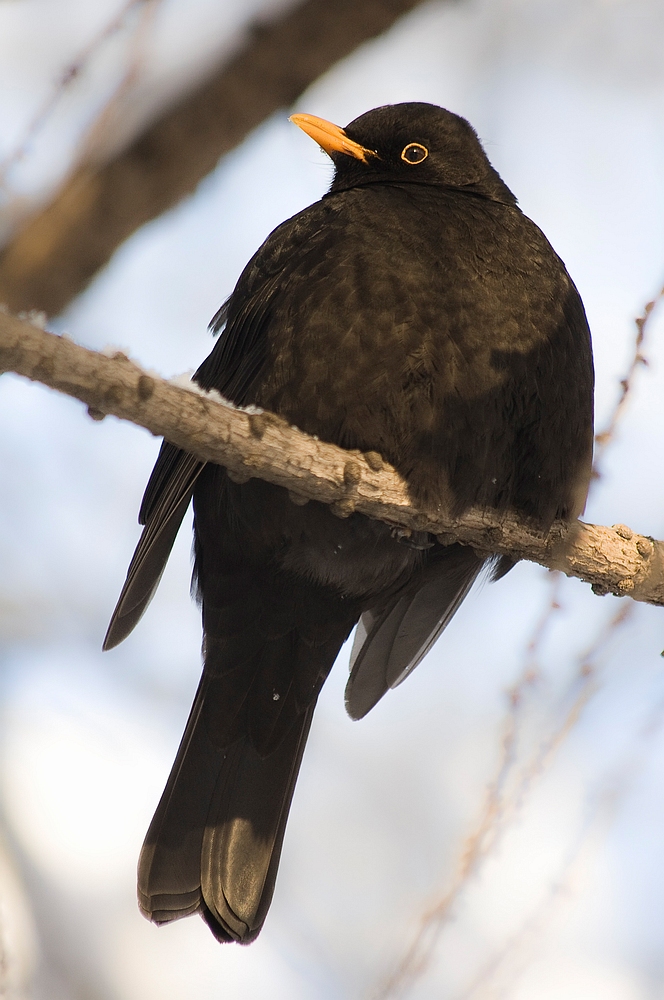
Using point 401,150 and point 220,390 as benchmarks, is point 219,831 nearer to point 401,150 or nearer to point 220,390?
point 220,390

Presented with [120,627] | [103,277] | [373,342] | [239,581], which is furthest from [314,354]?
[103,277]

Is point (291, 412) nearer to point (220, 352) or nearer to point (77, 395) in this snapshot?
point (220, 352)

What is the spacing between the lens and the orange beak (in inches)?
166

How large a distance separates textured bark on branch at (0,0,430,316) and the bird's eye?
6.75 feet

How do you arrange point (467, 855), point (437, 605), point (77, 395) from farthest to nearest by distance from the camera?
point (437, 605), point (467, 855), point (77, 395)

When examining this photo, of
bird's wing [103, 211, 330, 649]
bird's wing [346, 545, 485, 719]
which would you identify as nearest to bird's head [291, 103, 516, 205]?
bird's wing [103, 211, 330, 649]

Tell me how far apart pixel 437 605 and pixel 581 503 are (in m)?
0.82

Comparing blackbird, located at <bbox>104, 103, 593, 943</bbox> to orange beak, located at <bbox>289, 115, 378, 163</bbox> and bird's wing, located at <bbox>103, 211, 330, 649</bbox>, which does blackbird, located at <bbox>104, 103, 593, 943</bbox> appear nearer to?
bird's wing, located at <bbox>103, 211, 330, 649</bbox>

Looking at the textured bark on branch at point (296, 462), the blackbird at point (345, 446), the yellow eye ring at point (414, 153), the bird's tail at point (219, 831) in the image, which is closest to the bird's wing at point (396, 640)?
the blackbird at point (345, 446)

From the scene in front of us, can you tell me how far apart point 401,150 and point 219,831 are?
8.73ft

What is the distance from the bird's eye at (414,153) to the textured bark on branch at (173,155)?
2.06 m

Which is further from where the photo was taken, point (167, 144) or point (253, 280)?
point (253, 280)

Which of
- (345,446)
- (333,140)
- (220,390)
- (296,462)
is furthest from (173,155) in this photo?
(333,140)

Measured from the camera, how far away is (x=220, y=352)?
3.80 meters
